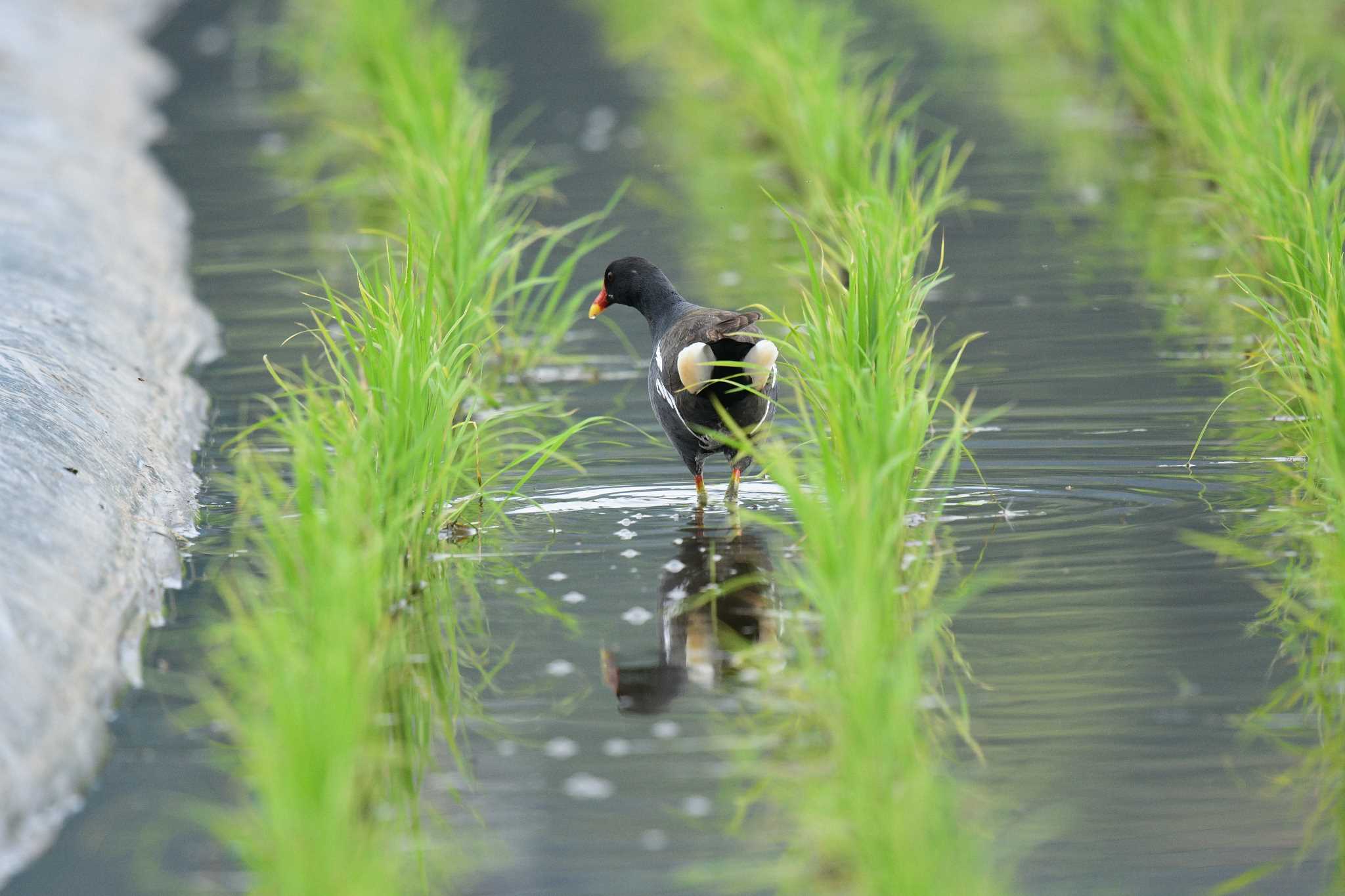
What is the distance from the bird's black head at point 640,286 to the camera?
616 cm

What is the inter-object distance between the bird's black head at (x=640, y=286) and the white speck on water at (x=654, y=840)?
2.82m

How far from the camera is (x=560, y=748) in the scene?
3.95 m

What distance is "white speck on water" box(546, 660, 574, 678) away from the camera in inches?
172

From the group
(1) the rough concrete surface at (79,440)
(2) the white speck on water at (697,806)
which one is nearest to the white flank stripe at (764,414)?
(1) the rough concrete surface at (79,440)

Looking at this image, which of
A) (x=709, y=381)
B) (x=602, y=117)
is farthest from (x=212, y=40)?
(x=709, y=381)

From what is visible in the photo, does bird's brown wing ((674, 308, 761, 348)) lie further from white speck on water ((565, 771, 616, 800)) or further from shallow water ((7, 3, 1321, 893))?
white speck on water ((565, 771, 616, 800))

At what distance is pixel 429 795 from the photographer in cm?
372

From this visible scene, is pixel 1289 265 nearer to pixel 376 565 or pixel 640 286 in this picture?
pixel 640 286

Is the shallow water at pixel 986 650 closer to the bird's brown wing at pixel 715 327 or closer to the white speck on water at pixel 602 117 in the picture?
the bird's brown wing at pixel 715 327

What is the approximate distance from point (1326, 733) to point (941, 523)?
1.56m

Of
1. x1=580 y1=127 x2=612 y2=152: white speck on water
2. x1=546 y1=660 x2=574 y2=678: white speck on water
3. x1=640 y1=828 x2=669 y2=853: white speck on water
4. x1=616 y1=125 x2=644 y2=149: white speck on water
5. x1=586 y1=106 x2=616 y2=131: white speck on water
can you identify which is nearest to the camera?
x1=640 y1=828 x2=669 y2=853: white speck on water

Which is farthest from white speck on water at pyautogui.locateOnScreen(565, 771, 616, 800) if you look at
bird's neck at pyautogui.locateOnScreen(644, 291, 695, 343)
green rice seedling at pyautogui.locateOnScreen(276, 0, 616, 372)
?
bird's neck at pyautogui.locateOnScreen(644, 291, 695, 343)

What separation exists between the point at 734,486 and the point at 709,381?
608 millimetres

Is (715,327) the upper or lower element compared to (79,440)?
upper
